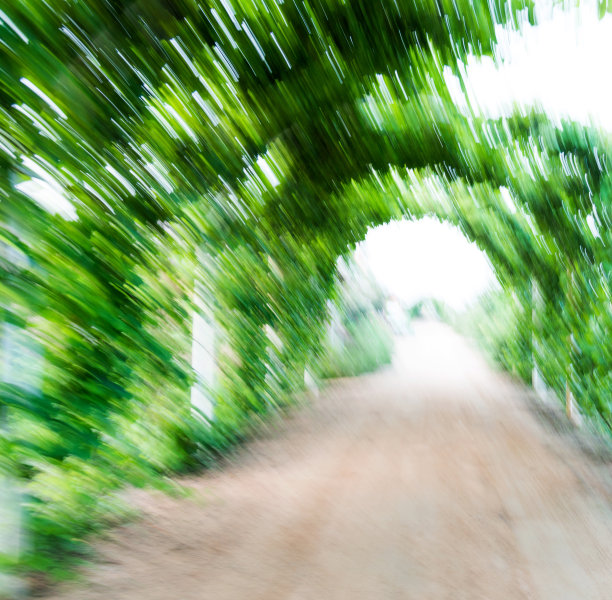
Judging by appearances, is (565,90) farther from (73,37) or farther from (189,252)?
(73,37)

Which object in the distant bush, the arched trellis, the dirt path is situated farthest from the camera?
the distant bush

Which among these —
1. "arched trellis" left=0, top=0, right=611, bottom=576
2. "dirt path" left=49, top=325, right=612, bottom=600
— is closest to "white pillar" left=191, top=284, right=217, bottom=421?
"arched trellis" left=0, top=0, right=611, bottom=576

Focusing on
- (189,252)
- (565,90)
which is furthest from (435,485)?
(565,90)

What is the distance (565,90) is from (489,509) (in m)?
3.42

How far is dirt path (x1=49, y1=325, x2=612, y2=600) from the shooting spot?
308cm

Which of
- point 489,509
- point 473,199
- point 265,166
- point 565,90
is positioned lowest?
point 489,509

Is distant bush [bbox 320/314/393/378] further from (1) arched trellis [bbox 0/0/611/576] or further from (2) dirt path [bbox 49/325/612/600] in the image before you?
(1) arched trellis [bbox 0/0/611/576]

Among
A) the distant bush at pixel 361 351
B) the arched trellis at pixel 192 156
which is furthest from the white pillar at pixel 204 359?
the distant bush at pixel 361 351

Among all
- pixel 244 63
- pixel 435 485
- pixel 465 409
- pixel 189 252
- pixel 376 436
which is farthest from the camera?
pixel 465 409

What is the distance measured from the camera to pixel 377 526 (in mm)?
3977

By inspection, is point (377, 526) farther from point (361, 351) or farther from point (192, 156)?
point (361, 351)

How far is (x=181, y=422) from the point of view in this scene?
14.1ft

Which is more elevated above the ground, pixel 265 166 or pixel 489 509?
pixel 265 166

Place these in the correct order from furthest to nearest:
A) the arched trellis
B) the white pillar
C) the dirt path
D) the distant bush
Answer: the distant bush
the white pillar
the dirt path
the arched trellis
